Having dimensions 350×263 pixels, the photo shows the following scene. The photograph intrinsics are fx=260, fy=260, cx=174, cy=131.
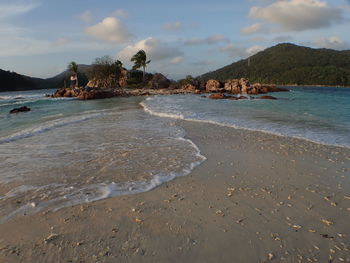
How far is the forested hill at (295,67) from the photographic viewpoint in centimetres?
11779

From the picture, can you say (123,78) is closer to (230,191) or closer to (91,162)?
(91,162)

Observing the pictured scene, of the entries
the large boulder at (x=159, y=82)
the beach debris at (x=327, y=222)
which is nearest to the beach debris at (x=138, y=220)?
the beach debris at (x=327, y=222)

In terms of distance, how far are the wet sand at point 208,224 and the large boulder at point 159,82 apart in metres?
69.4

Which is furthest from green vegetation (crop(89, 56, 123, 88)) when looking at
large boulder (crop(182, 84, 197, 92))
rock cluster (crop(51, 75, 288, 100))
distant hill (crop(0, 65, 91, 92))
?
distant hill (crop(0, 65, 91, 92))

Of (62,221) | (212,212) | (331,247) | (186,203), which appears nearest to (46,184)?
(62,221)

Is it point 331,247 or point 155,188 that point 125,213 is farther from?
point 331,247

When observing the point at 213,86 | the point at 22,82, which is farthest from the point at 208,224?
the point at 22,82

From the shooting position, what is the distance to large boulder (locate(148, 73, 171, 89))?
243ft

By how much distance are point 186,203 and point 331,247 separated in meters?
2.25

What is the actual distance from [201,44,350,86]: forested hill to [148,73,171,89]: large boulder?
6446cm

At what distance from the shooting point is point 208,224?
153 inches

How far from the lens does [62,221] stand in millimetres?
4027

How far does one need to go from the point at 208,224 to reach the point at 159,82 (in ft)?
241

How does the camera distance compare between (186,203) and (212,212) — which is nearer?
(212,212)
